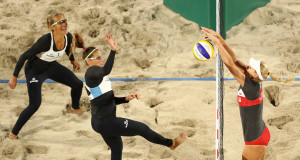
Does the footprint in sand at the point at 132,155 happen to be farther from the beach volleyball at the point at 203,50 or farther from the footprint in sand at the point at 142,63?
the footprint in sand at the point at 142,63

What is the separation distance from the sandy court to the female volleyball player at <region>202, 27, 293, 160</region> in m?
0.98

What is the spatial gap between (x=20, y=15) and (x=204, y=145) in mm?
5030

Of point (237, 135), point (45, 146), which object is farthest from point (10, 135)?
point (237, 135)

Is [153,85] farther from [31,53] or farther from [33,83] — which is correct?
[31,53]

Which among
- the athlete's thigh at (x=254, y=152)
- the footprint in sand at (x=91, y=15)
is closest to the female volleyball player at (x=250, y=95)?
the athlete's thigh at (x=254, y=152)

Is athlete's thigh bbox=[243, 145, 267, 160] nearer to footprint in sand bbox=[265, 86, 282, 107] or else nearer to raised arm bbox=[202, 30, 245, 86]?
raised arm bbox=[202, 30, 245, 86]

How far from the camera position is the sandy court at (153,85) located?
5.70 meters

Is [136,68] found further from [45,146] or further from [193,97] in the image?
[45,146]

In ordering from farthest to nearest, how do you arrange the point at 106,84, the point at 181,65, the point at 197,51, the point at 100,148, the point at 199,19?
the point at 199,19
the point at 181,65
the point at 100,148
the point at 197,51
the point at 106,84

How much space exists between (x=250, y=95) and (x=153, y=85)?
3.03 meters

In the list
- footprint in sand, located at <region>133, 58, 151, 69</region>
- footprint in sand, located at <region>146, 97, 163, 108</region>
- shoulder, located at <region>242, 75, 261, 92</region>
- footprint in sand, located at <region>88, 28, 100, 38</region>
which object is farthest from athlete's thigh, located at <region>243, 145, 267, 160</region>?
footprint in sand, located at <region>88, 28, 100, 38</region>

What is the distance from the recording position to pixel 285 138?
18.8 ft

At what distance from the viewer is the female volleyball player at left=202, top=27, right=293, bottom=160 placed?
4270 mm

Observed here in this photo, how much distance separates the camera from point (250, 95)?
435cm
